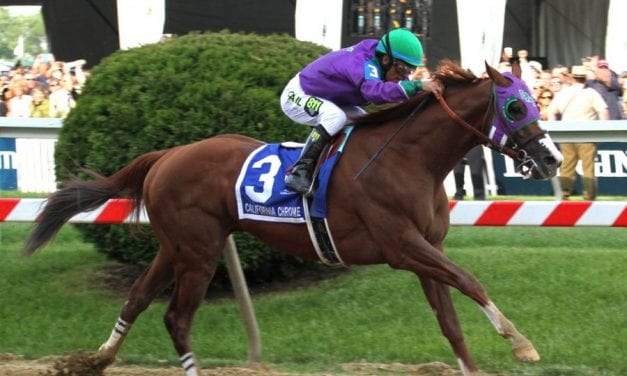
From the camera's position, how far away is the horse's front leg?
5.58 m

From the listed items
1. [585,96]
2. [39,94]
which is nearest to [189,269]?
[585,96]

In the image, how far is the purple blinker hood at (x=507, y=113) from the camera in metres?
5.73

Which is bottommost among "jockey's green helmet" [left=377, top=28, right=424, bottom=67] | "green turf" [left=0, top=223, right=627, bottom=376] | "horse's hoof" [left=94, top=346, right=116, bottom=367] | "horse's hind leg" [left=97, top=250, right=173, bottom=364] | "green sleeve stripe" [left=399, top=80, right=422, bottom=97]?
"green turf" [left=0, top=223, right=627, bottom=376]

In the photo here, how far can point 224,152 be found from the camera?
6543 millimetres

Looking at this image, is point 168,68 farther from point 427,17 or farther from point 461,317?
point 427,17

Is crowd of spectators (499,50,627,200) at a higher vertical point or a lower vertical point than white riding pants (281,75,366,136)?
lower

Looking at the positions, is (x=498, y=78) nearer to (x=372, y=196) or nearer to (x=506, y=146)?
(x=506, y=146)

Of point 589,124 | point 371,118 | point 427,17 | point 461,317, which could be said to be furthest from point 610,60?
point 371,118

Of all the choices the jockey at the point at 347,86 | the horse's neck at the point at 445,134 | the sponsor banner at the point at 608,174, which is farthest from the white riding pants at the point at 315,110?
the sponsor banner at the point at 608,174

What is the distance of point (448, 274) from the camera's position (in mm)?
5688

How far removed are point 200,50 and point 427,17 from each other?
8404 millimetres

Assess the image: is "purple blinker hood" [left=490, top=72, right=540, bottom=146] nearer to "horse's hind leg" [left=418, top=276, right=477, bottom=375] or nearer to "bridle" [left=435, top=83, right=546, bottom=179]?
"bridle" [left=435, top=83, right=546, bottom=179]

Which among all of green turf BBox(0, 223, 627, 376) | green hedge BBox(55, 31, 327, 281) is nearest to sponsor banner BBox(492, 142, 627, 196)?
green turf BBox(0, 223, 627, 376)

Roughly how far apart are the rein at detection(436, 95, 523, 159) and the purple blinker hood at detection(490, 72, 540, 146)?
29 mm
